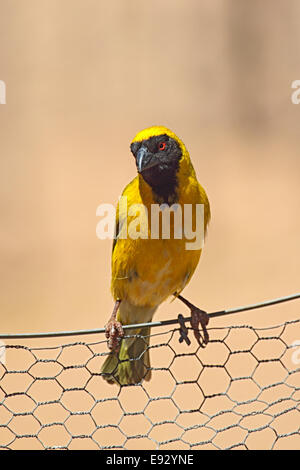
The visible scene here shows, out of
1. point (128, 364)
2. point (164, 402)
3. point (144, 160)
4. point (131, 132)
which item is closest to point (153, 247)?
→ point (144, 160)

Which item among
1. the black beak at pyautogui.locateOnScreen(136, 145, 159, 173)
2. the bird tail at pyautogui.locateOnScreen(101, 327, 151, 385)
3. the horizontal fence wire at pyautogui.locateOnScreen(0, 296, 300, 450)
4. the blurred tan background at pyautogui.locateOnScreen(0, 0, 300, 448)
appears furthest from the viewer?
the blurred tan background at pyautogui.locateOnScreen(0, 0, 300, 448)

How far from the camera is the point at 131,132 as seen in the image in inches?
398

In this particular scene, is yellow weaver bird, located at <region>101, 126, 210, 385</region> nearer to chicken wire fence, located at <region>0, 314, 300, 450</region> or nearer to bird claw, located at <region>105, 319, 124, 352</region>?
bird claw, located at <region>105, 319, 124, 352</region>

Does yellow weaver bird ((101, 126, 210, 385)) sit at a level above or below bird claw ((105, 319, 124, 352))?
above

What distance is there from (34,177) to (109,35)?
2578mm

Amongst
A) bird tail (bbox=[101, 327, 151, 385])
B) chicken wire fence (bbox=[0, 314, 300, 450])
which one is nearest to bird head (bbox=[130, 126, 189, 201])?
bird tail (bbox=[101, 327, 151, 385])

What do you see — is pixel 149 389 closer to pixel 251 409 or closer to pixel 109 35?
pixel 251 409

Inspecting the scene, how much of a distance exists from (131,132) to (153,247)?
6.82 metres

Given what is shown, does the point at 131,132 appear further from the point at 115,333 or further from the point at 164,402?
the point at 115,333

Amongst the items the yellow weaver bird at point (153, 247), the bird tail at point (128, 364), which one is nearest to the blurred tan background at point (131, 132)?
the bird tail at point (128, 364)

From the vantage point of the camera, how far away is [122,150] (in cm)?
974

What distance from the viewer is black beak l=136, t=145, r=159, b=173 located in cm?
337

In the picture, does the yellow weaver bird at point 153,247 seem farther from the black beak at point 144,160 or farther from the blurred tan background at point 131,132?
the blurred tan background at point 131,132

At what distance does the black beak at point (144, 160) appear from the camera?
337 cm
